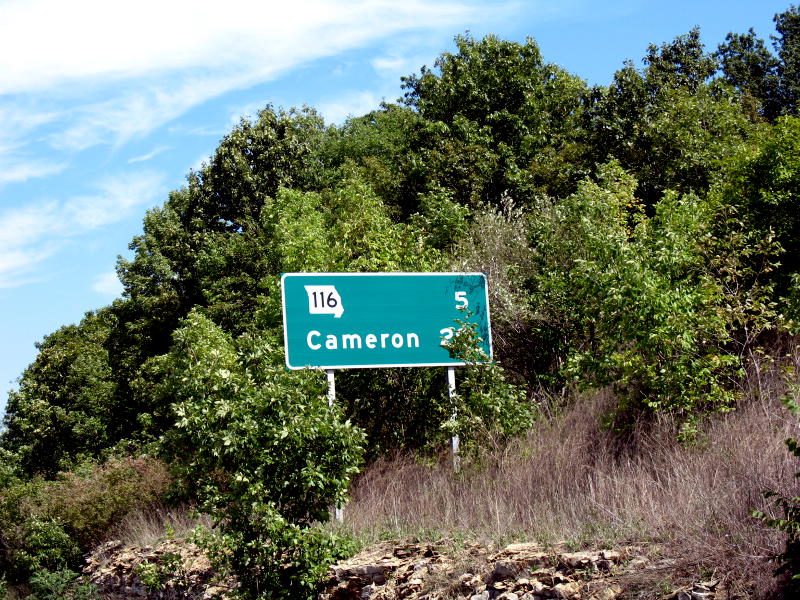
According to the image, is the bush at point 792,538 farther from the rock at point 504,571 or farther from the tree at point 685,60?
the tree at point 685,60

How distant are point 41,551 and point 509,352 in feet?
41.4

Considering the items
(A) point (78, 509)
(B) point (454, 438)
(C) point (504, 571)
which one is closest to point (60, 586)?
(A) point (78, 509)

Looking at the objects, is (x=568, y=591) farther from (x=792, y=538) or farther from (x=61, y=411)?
(x=61, y=411)

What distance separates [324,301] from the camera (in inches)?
533

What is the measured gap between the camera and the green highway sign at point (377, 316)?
13.3 m

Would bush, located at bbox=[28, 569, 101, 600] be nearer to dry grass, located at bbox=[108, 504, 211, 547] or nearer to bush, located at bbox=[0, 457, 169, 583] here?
bush, located at bbox=[0, 457, 169, 583]

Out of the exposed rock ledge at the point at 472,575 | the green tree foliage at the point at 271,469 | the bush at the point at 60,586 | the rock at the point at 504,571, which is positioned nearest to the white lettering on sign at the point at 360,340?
the green tree foliage at the point at 271,469

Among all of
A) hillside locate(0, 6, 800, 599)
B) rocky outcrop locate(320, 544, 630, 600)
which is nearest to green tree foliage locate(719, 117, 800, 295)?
hillside locate(0, 6, 800, 599)

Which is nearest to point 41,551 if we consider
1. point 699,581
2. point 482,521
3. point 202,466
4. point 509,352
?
point 509,352

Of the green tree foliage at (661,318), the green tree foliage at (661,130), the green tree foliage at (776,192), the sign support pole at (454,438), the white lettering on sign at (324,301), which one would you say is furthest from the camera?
the green tree foliage at (661,130)

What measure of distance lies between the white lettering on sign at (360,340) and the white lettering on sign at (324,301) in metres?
0.30

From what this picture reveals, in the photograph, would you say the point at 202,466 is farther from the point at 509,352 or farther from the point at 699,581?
the point at 509,352

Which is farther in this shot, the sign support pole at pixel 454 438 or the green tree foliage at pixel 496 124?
the green tree foliage at pixel 496 124

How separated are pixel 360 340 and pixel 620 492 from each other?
5.63 m
